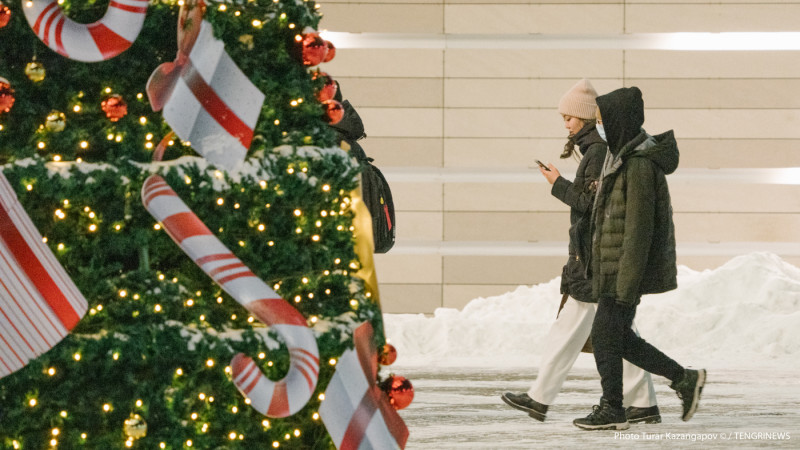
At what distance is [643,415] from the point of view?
772 cm

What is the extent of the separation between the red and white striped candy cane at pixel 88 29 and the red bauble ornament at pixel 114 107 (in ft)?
0.50

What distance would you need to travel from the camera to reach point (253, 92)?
4961mm

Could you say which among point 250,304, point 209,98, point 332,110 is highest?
point 209,98

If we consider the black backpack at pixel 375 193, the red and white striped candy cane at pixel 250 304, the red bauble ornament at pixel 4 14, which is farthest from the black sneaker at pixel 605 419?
the red bauble ornament at pixel 4 14

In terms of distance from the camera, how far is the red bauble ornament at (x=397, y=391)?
17.2 feet

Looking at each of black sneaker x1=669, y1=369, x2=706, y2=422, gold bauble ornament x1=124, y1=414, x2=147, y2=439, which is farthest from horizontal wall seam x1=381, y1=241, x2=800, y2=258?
gold bauble ornament x1=124, y1=414, x2=147, y2=439

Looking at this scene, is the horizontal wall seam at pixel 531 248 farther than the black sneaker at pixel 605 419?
Yes

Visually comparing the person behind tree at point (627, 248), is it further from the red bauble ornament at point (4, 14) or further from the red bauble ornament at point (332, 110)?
the red bauble ornament at point (4, 14)

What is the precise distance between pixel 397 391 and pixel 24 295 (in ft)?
4.84

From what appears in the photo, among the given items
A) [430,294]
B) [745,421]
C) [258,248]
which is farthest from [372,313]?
[430,294]

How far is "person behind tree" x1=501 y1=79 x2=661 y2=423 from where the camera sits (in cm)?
768

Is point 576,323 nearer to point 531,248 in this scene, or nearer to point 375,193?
point 375,193

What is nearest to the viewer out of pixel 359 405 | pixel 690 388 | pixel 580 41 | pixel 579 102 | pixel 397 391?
pixel 359 405

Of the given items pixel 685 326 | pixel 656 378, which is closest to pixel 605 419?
pixel 656 378
